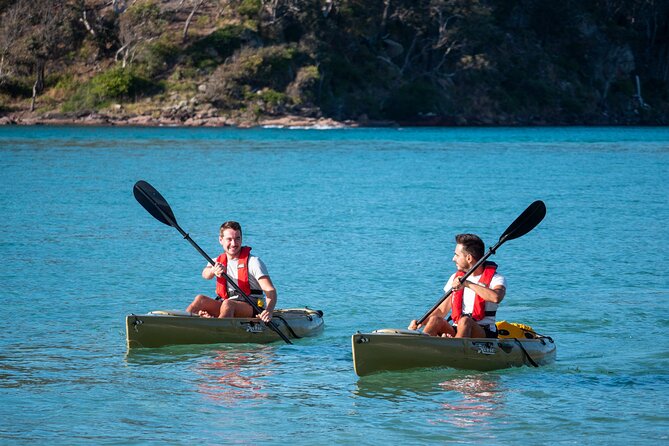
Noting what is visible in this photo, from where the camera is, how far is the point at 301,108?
253 ft

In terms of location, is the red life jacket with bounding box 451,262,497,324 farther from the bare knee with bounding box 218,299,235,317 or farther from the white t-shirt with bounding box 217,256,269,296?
the bare knee with bounding box 218,299,235,317

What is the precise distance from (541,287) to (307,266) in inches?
157

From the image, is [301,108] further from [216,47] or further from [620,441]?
[620,441]

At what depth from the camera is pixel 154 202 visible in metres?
12.4

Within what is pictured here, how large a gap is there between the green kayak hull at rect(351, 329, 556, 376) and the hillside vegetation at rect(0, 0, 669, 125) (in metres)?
65.6

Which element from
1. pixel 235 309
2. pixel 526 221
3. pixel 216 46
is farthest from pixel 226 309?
pixel 216 46

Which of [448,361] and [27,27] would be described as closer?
[448,361]

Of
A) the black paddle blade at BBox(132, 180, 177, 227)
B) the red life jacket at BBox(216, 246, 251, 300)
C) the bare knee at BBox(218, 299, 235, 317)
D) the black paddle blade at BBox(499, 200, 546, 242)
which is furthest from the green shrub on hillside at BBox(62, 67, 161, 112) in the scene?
the black paddle blade at BBox(499, 200, 546, 242)

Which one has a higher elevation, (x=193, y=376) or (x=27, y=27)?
(x=27, y=27)

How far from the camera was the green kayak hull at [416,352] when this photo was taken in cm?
998

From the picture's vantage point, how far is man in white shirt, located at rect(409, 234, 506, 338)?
33.2 ft

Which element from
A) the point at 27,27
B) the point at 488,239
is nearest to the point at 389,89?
the point at 27,27

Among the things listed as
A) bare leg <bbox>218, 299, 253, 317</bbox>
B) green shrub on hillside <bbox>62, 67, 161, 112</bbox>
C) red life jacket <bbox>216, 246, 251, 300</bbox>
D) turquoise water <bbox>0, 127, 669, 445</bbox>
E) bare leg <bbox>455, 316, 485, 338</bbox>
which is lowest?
turquoise water <bbox>0, 127, 669, 445</bbox>

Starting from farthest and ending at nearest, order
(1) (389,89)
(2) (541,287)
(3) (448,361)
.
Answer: (1) (389,89), (2) (541,287), (3) (448,361)
